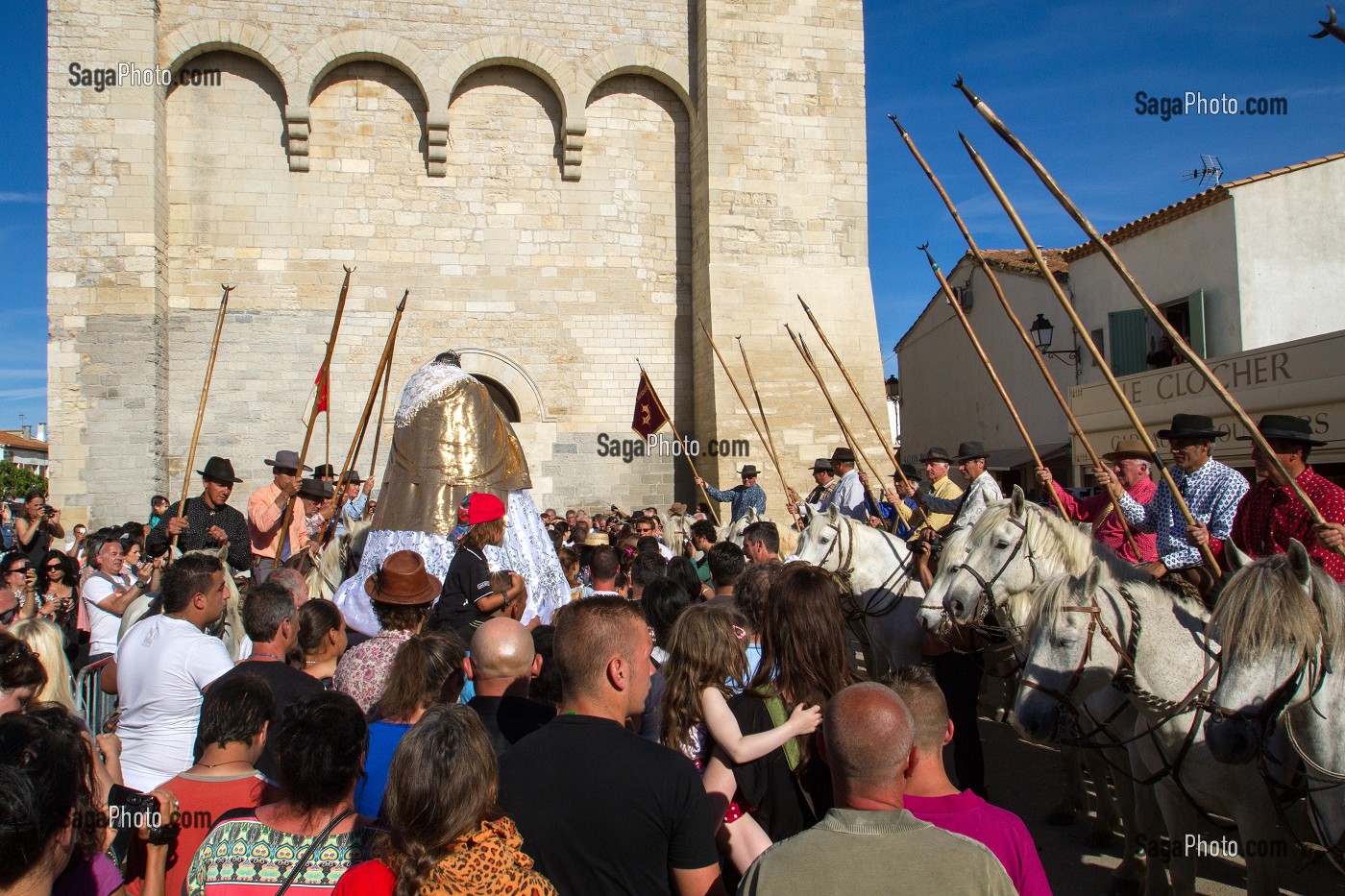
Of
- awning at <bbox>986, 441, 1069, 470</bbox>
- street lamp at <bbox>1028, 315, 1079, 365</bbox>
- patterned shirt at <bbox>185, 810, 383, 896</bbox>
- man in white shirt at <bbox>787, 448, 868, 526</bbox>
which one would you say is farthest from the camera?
awning at <bbox>986, 441, 1069, 470</bbox>

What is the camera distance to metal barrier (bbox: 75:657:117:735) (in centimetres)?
497

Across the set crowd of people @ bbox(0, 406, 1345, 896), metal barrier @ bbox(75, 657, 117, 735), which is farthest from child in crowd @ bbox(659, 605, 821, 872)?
metal barrier @ bbox(75, 657, 117, 735)

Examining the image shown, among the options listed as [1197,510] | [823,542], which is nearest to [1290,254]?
[823,542]

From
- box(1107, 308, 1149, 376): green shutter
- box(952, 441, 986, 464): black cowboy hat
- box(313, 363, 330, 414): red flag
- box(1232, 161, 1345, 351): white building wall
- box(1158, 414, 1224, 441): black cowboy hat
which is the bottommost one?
box(952, 441, 986, 464): black cowboy hat

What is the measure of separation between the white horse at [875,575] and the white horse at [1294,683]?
3067 mm

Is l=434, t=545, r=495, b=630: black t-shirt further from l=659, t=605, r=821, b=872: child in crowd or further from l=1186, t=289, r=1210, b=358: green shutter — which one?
l=1186, t=289, r=1210, b=358: green shutter

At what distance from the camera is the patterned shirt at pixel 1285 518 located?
418cm

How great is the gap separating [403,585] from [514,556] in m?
1.73

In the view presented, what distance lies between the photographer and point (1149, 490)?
6074 millimetres

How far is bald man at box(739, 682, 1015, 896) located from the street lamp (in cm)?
1389

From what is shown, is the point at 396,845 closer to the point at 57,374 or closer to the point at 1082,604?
the point at 1082,604

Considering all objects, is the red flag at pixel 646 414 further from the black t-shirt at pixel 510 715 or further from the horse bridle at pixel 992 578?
the black t-shirt at pixel 510 715

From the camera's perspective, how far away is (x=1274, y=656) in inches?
123

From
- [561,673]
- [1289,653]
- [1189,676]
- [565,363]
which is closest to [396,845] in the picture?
[561,673]
